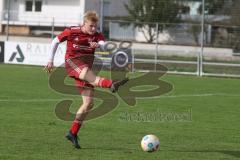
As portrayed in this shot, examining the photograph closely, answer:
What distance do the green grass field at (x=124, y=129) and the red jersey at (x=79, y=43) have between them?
1351 millimetres

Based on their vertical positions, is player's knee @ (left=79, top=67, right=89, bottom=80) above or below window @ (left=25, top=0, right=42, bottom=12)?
below

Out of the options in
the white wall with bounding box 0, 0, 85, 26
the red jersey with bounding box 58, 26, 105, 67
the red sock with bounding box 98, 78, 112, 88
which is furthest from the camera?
the white wall with bounding box 0, 0, 85, 26

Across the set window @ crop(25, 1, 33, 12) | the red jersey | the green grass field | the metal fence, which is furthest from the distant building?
the red jersey

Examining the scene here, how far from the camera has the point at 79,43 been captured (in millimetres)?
9602

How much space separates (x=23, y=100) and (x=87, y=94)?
241 inches

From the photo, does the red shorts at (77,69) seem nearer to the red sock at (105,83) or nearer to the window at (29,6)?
the red sock at (105,83)

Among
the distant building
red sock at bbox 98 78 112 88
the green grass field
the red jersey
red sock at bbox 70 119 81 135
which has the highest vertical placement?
the distant building

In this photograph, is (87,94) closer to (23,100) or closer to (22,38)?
(23,100)

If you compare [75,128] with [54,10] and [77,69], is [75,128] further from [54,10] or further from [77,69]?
[54,10]

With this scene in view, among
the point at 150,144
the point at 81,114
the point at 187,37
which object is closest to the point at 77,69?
the point at 81,114

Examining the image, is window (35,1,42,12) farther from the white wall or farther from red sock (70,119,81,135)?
red sock (70,119,81,135)

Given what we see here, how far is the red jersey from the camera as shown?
31.5ft

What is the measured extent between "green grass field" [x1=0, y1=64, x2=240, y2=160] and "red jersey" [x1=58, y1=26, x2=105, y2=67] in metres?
1.35

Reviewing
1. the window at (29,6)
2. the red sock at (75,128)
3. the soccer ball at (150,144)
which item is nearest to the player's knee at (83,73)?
the red sock at (75,128)
